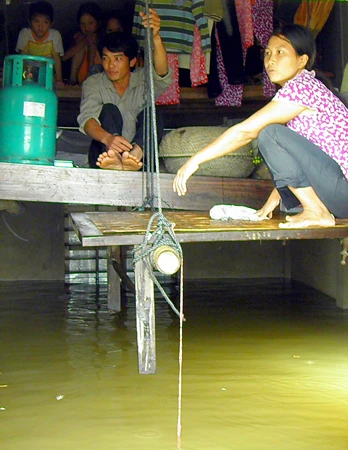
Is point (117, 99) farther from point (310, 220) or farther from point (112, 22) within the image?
point (310, 220)

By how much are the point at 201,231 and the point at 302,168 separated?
726 mm

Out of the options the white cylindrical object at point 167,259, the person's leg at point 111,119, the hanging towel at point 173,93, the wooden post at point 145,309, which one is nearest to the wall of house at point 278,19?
the hanging towel at point 173,93

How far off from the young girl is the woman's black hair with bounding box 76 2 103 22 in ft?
12.1

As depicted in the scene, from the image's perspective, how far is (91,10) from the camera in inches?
272

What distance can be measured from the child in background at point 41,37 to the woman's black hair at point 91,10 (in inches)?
15.4

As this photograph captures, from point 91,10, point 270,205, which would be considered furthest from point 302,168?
point 91,10

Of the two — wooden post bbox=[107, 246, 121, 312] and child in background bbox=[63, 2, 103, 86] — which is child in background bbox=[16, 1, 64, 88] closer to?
child in background bbox=[63, 2, 103, 86]

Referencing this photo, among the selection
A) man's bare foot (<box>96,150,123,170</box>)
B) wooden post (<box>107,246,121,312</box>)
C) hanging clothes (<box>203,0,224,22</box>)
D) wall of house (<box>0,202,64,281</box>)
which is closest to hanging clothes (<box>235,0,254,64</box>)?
hanging clothes (<box>203,0,224,22</box>)

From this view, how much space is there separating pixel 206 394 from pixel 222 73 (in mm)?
3612

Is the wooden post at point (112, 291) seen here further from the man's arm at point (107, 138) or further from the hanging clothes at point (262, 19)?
the hanging clothes at point (262, 19)

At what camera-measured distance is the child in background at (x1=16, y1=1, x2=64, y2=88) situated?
6.58m

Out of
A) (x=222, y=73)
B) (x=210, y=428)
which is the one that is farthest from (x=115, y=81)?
(x=210, y=428)

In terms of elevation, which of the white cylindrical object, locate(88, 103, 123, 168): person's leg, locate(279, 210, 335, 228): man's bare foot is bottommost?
the white cylindrical object

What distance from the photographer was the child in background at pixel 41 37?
6.58 metres
